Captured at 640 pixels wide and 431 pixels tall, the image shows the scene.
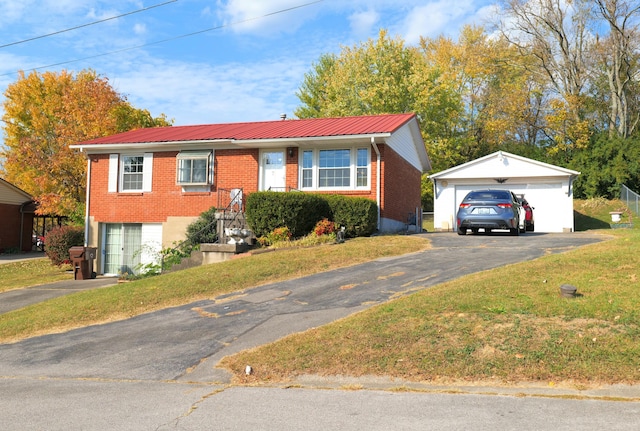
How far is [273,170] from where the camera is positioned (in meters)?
20.9

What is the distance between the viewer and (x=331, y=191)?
19.9 m

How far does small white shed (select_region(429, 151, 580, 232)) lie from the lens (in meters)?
24.2

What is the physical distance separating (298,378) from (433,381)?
158 centimetres

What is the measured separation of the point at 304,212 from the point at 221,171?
5.74 m

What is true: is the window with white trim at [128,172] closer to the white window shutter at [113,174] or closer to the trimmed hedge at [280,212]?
the white window shutter at [113,174]

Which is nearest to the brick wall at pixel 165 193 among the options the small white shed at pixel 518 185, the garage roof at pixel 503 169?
the garage roof at pixel 503 169

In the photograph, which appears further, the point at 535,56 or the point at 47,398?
the point at 535,56

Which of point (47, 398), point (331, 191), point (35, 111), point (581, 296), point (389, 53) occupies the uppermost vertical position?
point (389, 53)

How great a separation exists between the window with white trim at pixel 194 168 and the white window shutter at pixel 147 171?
1.50 meters

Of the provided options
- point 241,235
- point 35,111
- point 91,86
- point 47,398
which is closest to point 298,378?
point 47,398

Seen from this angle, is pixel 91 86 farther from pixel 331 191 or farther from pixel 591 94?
pixel 591 94

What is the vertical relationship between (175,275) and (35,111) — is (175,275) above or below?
below

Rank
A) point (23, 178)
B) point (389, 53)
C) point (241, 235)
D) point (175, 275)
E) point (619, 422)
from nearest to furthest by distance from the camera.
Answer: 1. point (619, 422)
2. point (175, 275)
3. point (241, 235)
4. point (389, 53)
5. point (23, 178)

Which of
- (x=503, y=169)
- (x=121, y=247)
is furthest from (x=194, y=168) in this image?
(x=503, y=169)
